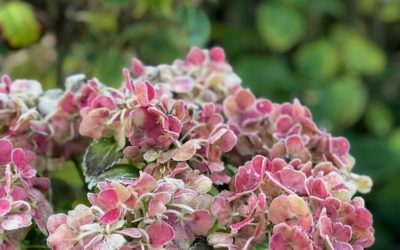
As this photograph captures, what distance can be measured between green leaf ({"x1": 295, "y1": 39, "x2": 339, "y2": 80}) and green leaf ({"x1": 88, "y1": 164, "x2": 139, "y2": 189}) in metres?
1.52

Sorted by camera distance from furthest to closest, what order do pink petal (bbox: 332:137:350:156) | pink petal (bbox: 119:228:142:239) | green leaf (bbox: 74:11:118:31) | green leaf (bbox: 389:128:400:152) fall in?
green leaf (bbox: 389:128:400:152) < green leaf (bbox: 74:11:118:31) < pink petal (bbox: 332:137:350:156) < pink petal (bbox: 119:228:142:239)

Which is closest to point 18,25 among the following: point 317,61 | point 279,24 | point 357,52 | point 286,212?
point 286,212

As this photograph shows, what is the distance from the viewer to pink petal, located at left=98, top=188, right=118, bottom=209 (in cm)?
65

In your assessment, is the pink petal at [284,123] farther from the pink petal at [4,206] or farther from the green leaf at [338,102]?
the green leaf at [338,102]

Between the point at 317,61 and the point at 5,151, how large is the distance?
1.59m

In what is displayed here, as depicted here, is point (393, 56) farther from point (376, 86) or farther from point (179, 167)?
point (179, 167)

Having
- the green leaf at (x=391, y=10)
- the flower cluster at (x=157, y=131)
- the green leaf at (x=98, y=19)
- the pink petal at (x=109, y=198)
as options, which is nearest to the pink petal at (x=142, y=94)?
the flower cluster at (x=157, y=131)

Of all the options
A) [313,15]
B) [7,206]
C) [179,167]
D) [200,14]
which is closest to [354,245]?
[179,167]

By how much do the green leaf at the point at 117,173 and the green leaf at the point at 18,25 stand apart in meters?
0.56

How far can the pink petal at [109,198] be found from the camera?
65 cm

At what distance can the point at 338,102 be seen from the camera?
217cm

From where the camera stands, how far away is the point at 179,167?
71cm

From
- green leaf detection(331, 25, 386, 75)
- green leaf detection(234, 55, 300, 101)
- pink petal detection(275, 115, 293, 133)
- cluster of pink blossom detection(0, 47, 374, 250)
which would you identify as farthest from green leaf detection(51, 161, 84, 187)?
green leaf detection(331, 25, 386, 75)

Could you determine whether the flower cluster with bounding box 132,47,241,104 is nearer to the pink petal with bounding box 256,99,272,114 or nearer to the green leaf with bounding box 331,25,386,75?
the pink petal with bounding box 256,99,272,114
